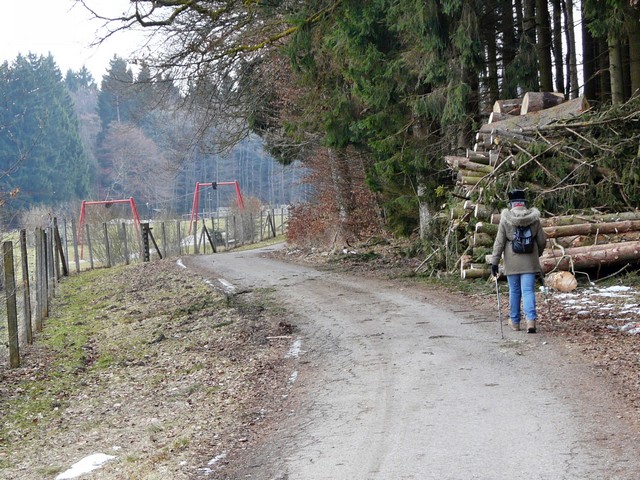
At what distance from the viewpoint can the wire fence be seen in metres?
12.5

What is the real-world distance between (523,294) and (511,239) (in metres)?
0.75

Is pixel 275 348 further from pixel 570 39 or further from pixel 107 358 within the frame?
pixel 570 39

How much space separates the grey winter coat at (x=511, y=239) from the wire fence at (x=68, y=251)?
684cm

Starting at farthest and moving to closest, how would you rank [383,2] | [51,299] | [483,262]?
1. [51,299]
2. [383,2]
3. [483,262]

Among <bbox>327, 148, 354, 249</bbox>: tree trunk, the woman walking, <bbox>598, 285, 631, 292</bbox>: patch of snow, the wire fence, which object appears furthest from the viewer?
<bbox>327, 148, 354, 249</bbox>: tree trunk

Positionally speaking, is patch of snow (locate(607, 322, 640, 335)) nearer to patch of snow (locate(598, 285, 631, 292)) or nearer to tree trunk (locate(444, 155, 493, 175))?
patch of snow (locate(598, 285, 631, 292))

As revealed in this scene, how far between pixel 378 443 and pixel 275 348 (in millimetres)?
5125

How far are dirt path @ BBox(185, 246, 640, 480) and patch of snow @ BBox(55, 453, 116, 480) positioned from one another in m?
1.52

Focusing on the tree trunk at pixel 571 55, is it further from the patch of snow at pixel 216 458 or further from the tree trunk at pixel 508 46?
the patch of snow at pixel 216 458

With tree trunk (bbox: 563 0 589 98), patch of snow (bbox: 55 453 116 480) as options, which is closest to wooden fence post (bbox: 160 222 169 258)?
tree trunk (bbox: 563 0 589 98)

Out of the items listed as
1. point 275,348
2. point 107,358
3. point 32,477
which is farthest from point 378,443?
point 107,358

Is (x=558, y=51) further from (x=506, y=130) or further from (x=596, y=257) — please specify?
(x=596, y=257)

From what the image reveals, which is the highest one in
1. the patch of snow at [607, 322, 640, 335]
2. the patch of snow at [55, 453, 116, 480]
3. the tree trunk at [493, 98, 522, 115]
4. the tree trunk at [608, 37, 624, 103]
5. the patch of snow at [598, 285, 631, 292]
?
the tree trunk at [608, 37, 624, 103]

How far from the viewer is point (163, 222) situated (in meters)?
36.7
